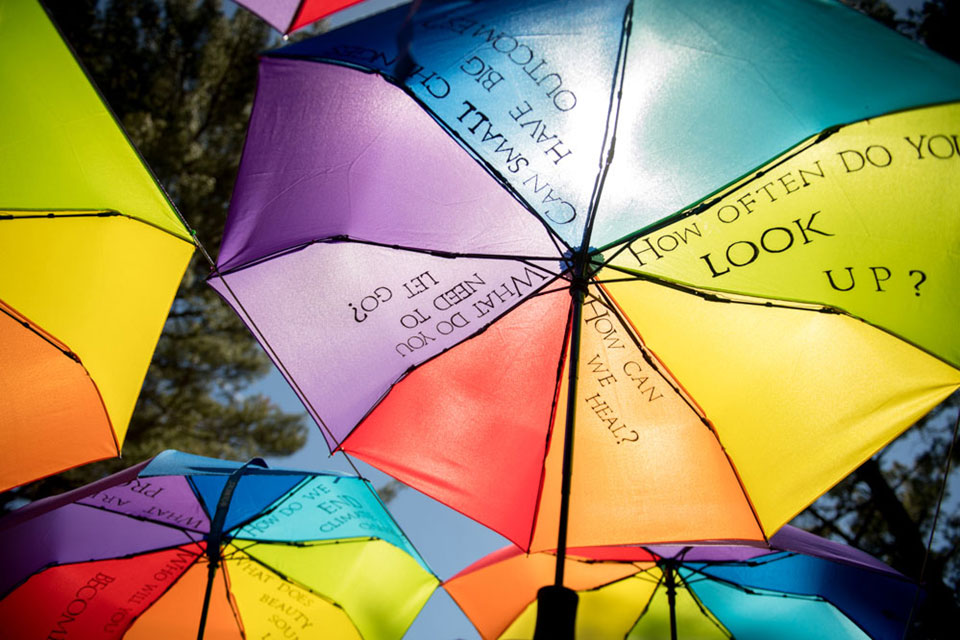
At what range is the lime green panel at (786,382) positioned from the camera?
2307 mm

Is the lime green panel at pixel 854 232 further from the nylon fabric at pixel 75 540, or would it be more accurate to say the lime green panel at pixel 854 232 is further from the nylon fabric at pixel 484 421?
the nylon fabric at pixel 75 540

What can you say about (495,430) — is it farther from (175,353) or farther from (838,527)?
(175,353)

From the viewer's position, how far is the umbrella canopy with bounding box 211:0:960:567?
194cm

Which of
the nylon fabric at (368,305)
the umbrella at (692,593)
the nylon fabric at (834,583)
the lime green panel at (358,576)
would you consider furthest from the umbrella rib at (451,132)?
the nylon fabric at (834,583)

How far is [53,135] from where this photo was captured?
7.06 feet

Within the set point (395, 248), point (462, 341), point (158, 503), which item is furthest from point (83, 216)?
point (158, 503)

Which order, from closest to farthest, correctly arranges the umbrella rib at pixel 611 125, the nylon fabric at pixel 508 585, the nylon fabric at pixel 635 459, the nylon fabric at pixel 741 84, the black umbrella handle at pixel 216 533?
the nylon fabric at pixel 741 84, the umbrella rib at pixel 611 125, the nylon fabric at pixel 635 459, the black umbrella handle at pixel 216 533, the nylon fabric at pixel 508 585

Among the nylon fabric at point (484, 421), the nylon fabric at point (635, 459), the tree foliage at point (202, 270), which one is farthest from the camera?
the tree foliage at point (202, 270)

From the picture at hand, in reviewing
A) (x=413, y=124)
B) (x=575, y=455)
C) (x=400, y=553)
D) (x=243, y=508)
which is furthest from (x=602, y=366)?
(x=243, y=508)

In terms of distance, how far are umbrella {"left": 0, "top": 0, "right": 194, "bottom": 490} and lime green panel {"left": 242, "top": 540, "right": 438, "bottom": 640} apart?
140 cm

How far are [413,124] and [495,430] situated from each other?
1.24m

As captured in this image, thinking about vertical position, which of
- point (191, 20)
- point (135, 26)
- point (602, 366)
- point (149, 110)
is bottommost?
point (602, 366)

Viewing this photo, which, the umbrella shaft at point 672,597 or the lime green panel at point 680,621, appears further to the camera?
the lime green panel at point 680,621

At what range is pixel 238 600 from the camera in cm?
Result: 369
